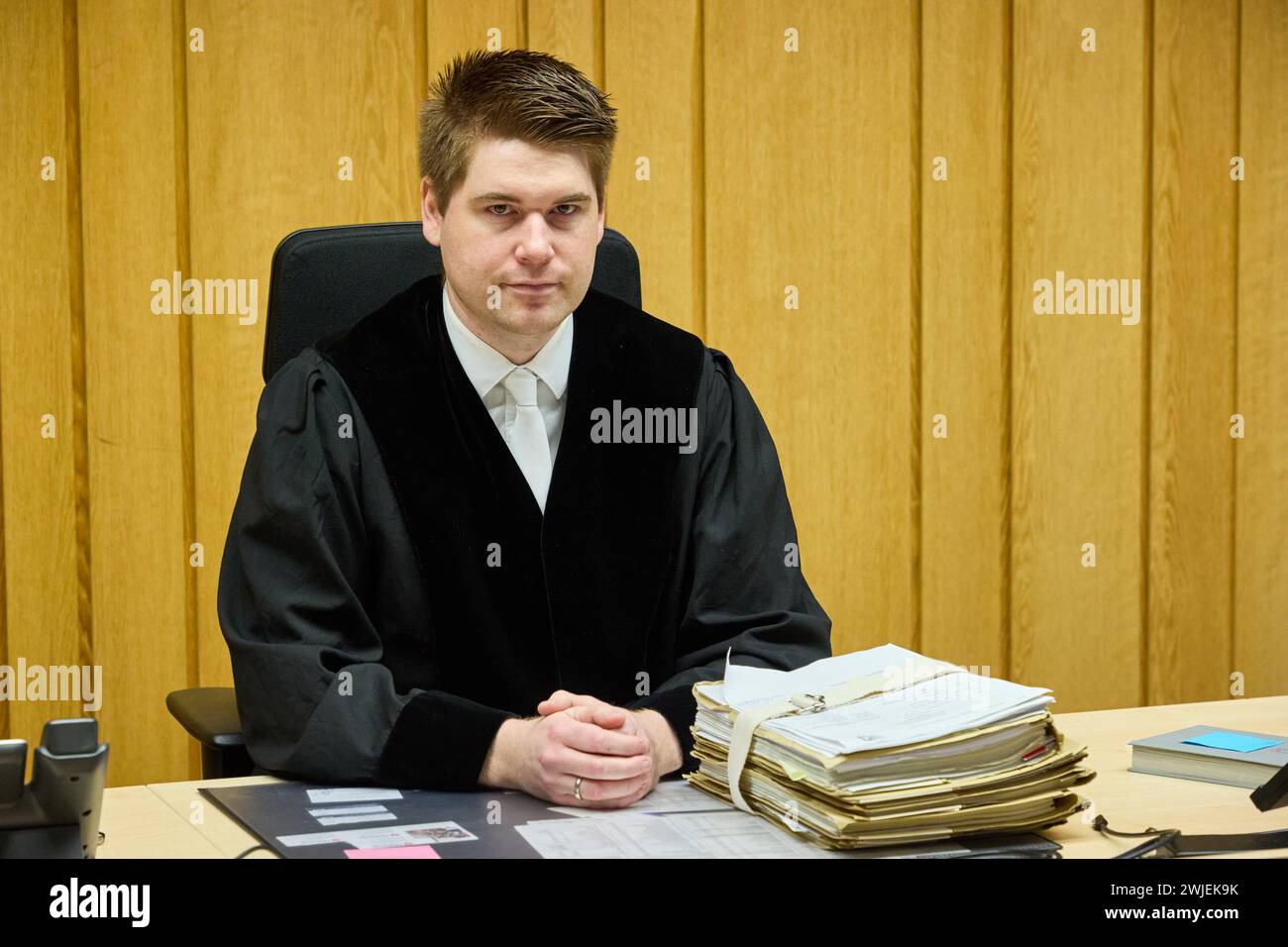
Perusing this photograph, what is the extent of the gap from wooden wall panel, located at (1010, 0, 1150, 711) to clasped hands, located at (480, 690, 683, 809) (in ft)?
9.28

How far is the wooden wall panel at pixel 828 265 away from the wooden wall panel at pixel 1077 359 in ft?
1.25

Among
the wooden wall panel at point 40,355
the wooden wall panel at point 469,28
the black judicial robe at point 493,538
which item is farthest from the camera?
the wooden wall panel at point 469,28

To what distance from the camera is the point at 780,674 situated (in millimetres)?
1667

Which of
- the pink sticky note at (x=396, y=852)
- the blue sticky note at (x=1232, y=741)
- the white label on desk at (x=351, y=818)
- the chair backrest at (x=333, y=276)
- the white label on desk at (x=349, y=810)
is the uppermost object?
the chair backrest at (x=333, y=276)

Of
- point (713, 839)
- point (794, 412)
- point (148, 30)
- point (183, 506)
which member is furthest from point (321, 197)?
point (713, 839)

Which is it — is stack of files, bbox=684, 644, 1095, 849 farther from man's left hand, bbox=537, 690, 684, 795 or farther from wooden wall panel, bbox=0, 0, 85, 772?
wooden wall panel, bbox=0, 0, 85, 772

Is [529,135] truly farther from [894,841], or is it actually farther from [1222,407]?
[1222,407]

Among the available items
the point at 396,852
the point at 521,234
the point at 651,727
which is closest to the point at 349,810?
the point at 396,852

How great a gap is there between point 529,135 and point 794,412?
207 cm

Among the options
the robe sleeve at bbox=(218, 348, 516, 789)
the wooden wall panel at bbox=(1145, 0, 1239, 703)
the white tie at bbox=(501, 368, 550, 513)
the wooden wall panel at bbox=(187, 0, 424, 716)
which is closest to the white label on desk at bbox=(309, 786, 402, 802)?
the robe sleeve at bbox=(218, 348, 516, 789)

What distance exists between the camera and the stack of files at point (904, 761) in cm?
138

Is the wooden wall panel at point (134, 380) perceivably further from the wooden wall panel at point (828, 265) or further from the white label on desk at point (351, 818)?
the white label on desk at point (351, 818)

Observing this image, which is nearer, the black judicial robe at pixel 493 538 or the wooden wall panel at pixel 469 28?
the black judicial robe at pixel 493 538

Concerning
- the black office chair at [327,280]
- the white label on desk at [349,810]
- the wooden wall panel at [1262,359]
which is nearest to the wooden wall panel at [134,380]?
the black office chair at [327,280]
